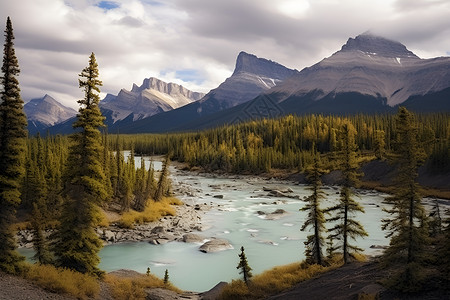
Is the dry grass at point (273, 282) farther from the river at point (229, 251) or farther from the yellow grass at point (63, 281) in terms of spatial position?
the yellow grass at point (63, 281)

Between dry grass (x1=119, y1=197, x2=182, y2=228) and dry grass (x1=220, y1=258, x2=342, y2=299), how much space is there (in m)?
29.4

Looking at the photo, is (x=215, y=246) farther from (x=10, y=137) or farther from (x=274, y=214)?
(x=10, y=137)

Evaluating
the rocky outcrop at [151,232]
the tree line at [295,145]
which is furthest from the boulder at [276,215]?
the tree line at [295,145]

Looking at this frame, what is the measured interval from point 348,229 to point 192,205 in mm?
48151

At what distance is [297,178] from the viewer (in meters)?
128

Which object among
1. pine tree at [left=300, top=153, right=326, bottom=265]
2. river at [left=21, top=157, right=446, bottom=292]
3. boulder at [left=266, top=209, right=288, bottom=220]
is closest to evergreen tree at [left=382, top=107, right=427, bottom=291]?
pine tree at [left=300, top=153, right=326, bottom=265]

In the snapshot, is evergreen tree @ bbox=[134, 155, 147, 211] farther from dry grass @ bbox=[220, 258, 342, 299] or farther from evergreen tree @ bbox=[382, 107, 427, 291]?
evergreen tree @ bbox=[382, 107, 427, 291]

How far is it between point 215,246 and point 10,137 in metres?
26.7

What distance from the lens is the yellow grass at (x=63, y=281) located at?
2333 cm

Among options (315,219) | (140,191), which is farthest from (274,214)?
(315,219)

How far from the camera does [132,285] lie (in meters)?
28.5

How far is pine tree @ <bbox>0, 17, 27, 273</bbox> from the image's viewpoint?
83.0 feet

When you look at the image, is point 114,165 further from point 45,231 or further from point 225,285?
point 225,285

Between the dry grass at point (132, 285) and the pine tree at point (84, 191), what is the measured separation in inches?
73.8
